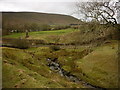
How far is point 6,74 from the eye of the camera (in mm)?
20109

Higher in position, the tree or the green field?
the tree

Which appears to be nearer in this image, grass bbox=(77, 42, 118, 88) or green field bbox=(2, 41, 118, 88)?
green field bbox=(2, 41, 118, 88)

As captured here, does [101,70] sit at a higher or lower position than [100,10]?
lower

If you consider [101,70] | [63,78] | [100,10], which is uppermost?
[100,10]

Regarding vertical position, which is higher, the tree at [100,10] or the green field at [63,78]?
the tree at [100,10]

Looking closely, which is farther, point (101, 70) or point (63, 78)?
point (101, 70)

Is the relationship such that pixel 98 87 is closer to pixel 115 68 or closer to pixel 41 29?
pixel 115 68

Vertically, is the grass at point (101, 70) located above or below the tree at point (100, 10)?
below

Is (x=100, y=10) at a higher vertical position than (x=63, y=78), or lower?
higher

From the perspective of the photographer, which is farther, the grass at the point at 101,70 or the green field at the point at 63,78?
the grass at the point at 101,70

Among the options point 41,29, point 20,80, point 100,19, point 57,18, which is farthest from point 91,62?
point 57,18

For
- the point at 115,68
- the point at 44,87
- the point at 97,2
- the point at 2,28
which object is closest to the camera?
the point at 44,87

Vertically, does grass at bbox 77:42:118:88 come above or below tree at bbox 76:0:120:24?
below

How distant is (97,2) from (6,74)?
52.4 feet
